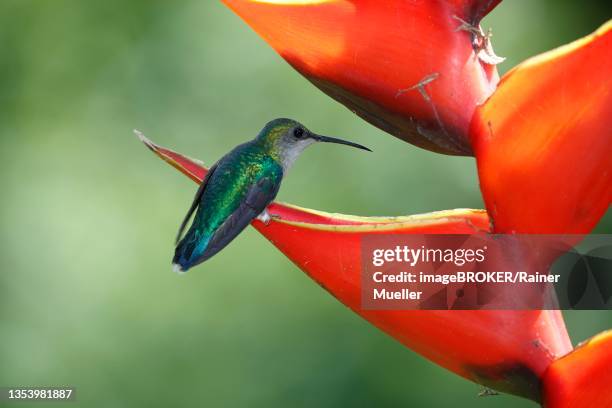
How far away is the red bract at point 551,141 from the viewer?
1.66 ft

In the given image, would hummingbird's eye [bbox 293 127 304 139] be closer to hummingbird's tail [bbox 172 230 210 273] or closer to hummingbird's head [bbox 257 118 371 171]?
hummingbird's head [bbox 257 118 371 171]

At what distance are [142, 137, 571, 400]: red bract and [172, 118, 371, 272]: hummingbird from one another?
0.15 m

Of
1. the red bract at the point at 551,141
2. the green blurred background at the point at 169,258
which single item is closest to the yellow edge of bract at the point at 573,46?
the red bract at the point at 551,141

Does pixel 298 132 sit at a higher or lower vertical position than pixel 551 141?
higher

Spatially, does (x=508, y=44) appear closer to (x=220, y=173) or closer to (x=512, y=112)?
(x=220, y=173)

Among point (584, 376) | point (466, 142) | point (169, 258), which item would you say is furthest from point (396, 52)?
point (169, 258)

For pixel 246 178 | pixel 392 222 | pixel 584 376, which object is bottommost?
pixel 584 376

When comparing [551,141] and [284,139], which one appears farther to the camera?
[284,139]

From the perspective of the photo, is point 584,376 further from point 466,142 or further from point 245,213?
point 245,213

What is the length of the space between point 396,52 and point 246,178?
0.92 feet

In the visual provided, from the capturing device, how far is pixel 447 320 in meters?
0.56

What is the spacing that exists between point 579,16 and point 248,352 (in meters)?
0.98

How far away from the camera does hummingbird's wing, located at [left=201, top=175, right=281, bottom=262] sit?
680 mm

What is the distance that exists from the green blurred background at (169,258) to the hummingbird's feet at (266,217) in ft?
2.58
